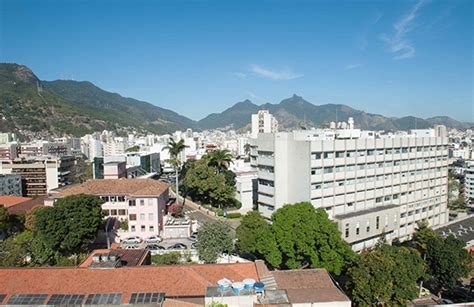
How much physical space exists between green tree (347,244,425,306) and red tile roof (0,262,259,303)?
7623 millimetres

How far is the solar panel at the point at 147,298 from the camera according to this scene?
19.0m

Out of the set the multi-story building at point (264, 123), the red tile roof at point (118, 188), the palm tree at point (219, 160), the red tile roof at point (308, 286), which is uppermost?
the multi-story building at point (264, 123)

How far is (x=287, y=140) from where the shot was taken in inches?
1540

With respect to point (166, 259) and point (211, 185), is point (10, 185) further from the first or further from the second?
point (166, 259)

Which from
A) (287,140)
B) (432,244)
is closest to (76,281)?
(287,140)

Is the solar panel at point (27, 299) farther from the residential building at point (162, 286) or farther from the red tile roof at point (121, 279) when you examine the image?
the red tile roof at point (121, 279)

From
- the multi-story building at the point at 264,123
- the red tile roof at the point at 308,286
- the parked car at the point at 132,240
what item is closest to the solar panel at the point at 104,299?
the red tile roof at the point at 308,286

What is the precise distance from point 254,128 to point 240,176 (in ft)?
365

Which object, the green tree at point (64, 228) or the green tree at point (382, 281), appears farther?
the green tree at point (64, 228)

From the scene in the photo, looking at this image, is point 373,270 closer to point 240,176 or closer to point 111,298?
point 111,298

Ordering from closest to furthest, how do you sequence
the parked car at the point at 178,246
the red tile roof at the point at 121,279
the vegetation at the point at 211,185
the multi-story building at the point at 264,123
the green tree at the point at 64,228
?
the red tile roof at the point at 121,279, the green tree at the point at 64,228, the parked car at the point at 178,246, the vegetation at the point at 211,185, the multi-story building at the point at 264,123

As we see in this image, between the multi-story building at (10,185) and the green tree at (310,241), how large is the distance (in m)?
58.9

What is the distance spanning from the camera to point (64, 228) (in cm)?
3206

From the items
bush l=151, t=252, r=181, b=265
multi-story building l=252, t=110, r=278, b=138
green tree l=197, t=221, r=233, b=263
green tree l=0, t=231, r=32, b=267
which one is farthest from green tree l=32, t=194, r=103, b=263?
multi-story building l=252, t=110, r=278, b=138
